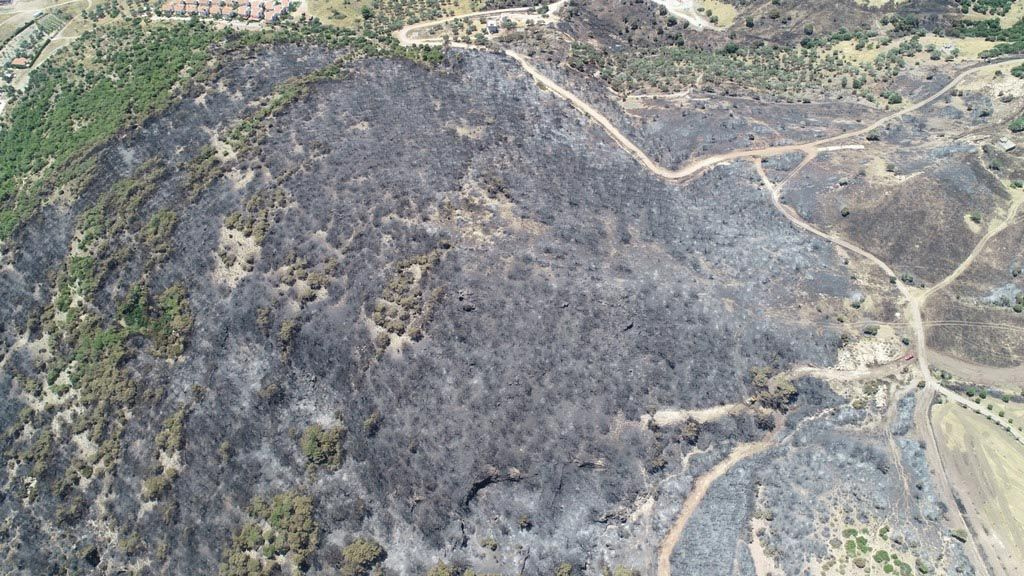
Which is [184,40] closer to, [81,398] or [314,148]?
[314,148]

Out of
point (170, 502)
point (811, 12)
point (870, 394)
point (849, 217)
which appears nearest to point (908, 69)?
point (811, 12)

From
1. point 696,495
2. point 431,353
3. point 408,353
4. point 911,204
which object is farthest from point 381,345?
point 911,204

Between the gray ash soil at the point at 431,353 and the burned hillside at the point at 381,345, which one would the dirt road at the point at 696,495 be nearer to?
the gray ash soil at the point at 431,353

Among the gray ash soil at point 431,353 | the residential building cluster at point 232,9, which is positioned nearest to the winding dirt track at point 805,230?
the gray ash soil at point 431,353

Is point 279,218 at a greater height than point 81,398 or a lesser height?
greater

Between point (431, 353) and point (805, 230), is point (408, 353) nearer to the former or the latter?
point (431, 353)

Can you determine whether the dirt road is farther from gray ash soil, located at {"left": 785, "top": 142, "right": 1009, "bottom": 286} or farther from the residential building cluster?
the residential building cluster
